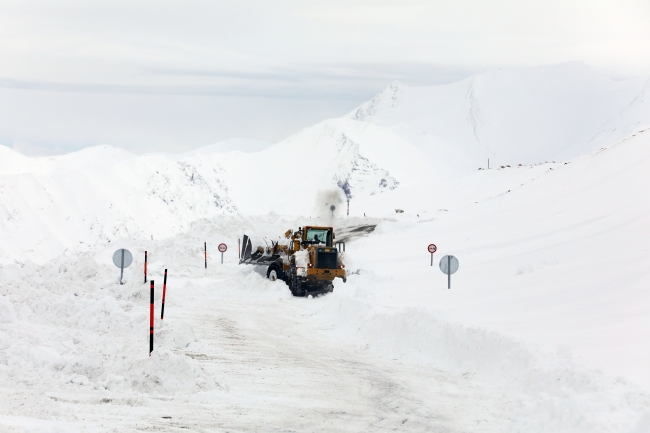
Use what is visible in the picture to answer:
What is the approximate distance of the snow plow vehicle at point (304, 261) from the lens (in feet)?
86.1

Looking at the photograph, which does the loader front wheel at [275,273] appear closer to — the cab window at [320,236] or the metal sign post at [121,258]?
the cab window at [320,236]

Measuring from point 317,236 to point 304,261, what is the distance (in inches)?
99.6

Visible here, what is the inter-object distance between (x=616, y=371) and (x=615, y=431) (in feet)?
8.32

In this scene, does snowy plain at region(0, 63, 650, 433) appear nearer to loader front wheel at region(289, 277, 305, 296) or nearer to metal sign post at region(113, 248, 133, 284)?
loader front wheel at region(289, 277, 305, 296)

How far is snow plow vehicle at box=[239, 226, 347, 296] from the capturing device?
2623cm

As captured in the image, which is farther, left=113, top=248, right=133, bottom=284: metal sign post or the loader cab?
the loader cab

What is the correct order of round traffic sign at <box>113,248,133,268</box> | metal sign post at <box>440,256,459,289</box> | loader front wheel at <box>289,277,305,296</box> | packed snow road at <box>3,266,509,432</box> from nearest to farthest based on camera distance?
packed snow road at <box>3,266,509,432</box> < metal sign post at <box>440,256,459,289</box> < round traffic sign at <box>113,248,133,268</box> < loader front wheel at <box>289,277,305,296</box>

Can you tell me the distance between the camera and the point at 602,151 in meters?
48.1

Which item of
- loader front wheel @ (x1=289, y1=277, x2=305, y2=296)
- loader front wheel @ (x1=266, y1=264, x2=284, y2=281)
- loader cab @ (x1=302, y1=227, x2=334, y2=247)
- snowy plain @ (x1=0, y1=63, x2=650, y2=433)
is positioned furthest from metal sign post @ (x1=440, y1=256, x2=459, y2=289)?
loader front wheel @ (x1=266, y1=264, x2=284, y2=281)

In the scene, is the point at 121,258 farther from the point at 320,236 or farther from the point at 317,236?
the point at 320,236

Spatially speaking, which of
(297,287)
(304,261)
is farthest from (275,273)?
(297,287)

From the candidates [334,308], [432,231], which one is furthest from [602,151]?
[334,308]

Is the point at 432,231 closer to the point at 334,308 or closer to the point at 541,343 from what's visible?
Answer: the point at 334,308

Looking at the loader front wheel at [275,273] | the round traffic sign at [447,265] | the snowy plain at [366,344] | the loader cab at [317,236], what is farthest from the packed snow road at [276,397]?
the loader cab at [317,236]
